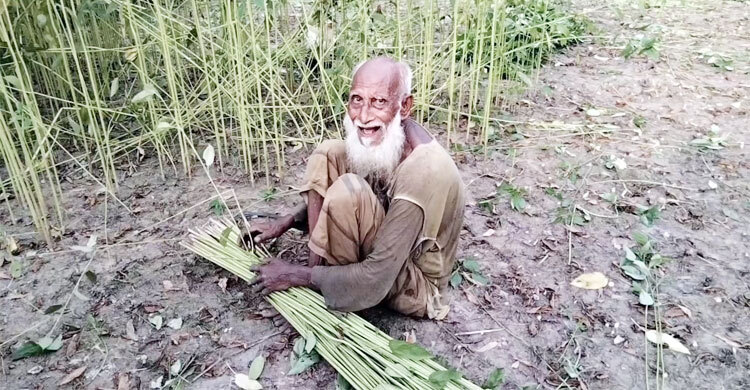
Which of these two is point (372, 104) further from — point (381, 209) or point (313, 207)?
point (313, 207)

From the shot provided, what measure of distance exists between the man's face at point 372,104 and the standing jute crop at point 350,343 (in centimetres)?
56

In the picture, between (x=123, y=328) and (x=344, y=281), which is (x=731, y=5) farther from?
(x=123, y=328)

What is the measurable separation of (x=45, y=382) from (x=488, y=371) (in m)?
1.36

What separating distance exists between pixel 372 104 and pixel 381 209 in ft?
1.07

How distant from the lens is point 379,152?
169cm

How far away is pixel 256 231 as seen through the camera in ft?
6.94

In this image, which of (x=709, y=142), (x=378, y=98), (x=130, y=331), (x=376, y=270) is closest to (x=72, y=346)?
(x=130, y=331)

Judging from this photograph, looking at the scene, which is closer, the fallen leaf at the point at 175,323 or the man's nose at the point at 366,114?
the man's nose at the point at 366,114

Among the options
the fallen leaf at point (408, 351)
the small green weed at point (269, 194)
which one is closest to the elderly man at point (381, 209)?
the fallen leaf at point (408, 351)

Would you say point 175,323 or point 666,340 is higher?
point 175,323

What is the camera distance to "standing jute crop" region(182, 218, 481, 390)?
1574 millimetres

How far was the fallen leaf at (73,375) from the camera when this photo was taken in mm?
1695

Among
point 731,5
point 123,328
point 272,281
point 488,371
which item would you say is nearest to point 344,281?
point 272,281

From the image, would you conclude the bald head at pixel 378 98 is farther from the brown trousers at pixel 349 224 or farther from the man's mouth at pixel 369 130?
the brown trousers at pixel 349 224
